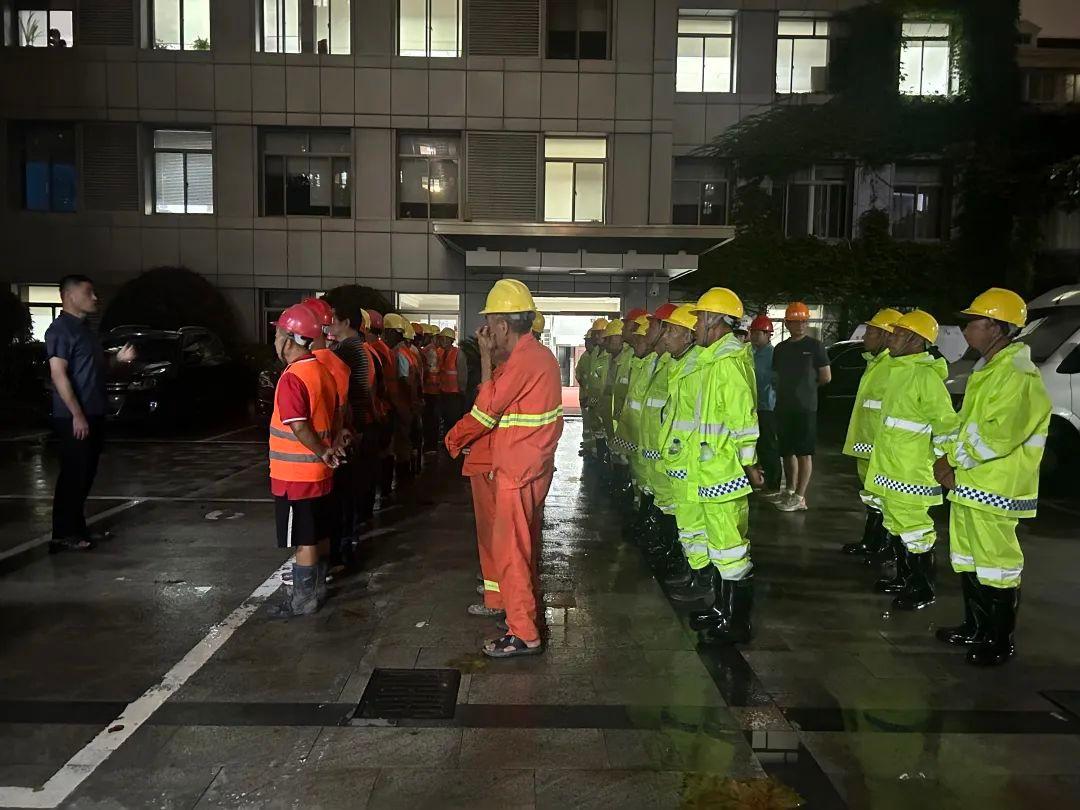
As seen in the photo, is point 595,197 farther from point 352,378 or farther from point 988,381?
point 988,381

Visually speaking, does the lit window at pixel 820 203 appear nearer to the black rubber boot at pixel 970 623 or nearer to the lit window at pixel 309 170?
the lit window at pixel 309 170

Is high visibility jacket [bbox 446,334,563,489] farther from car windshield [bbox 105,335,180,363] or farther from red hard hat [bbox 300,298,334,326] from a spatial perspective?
car windshield [bbox 105,335,180,363]

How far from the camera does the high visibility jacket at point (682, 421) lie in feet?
16.5

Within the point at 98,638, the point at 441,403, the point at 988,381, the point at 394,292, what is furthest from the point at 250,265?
the point at 988,381

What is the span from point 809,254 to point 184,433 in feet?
56.2

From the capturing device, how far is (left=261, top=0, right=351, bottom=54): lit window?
2070 centimetres

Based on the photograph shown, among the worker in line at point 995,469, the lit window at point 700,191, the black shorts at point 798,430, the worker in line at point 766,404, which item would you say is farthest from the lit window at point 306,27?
the worker in line at point 995,469

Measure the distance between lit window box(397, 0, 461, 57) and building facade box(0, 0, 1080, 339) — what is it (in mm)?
47

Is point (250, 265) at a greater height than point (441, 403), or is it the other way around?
point (250, 265)

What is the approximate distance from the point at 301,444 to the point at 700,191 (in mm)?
20700

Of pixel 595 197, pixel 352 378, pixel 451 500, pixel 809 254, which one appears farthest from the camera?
pixel 809 254

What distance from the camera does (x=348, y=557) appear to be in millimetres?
6742

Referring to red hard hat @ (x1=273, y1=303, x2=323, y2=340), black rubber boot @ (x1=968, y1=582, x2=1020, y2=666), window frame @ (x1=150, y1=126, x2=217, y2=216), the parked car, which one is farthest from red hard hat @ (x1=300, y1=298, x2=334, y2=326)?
window frame @ (x1=150, y1=126, x2=217, y2=216)

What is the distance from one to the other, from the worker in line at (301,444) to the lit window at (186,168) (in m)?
17.7
